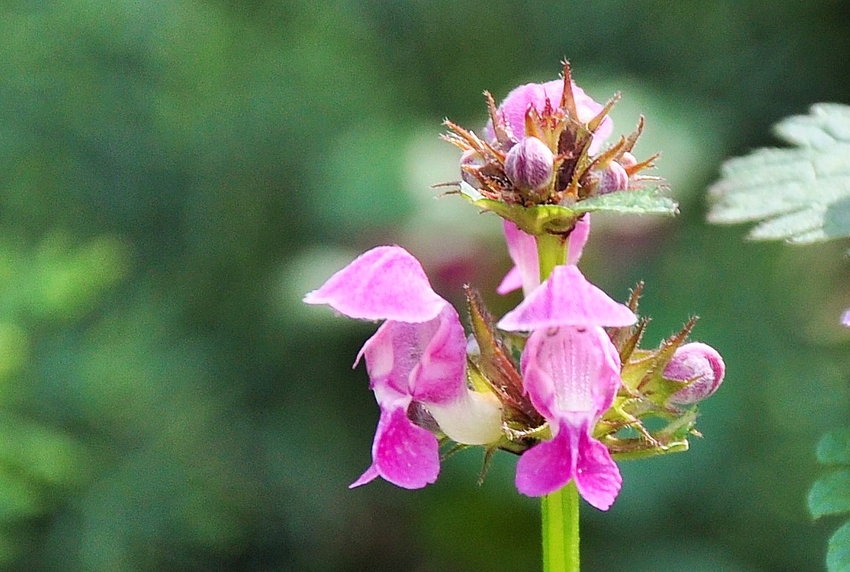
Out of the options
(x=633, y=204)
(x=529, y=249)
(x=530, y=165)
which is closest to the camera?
(x=633, y=204)

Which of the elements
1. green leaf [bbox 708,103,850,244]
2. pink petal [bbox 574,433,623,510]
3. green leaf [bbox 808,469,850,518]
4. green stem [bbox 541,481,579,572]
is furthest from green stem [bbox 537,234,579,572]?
green leaf [bbox 708,103,850,244]

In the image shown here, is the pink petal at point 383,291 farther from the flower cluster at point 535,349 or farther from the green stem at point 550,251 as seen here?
the green stem at point 550,251

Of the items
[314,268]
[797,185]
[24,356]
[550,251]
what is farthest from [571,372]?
[314,268]

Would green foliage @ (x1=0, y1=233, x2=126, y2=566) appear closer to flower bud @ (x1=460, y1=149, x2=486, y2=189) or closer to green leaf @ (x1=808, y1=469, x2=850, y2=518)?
flower bud @ (x1=460, y1=149, x2=486, y2=189)

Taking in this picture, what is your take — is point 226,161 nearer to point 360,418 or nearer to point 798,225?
point 360,418

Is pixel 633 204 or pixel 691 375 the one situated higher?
pixel 633 204

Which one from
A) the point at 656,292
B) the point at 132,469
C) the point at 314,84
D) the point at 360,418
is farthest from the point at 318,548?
the point at 314,84

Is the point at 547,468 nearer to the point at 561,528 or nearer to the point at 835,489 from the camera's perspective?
the point at 561,528
